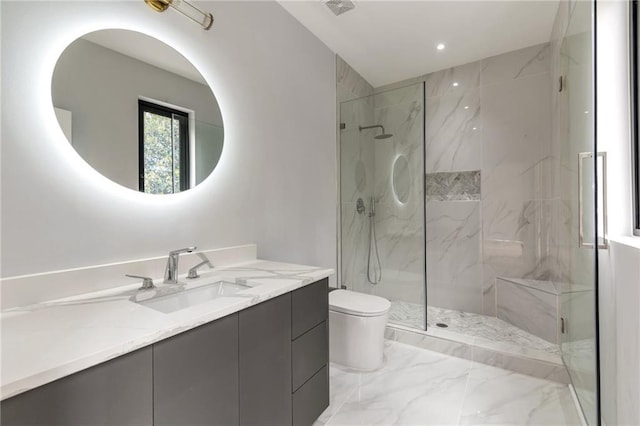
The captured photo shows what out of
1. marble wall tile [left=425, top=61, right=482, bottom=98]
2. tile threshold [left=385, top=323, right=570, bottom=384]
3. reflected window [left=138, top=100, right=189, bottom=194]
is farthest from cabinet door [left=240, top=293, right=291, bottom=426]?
marble wall tile [left=425, top=61, right=482, bottom=98]

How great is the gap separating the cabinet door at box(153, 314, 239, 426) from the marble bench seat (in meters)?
2.18

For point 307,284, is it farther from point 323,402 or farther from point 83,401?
point 83,401

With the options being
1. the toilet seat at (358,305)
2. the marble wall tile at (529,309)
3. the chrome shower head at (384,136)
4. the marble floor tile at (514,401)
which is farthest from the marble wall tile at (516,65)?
the marble floor tile at (514,401)

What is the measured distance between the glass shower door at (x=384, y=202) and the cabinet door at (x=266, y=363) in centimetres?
160

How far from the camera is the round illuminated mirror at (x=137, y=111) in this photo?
1.10m

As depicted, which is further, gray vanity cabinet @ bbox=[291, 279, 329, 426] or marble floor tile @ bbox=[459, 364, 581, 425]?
marble floor tile @ bbox=[459, 364, 581, 425]

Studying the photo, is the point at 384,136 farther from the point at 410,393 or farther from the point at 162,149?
the point at 410,393

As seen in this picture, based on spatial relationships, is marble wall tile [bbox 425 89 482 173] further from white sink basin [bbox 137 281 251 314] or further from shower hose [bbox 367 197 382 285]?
white sink basin [bbox 137 281 251 314]

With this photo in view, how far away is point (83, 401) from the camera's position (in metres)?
0.65

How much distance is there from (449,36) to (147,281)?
2834 millimetres

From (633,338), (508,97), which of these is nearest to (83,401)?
(633,338)

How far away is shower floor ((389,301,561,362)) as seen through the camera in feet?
6.98

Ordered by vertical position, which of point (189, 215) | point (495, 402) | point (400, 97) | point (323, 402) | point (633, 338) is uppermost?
point (400, 97)

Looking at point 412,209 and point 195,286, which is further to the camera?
point 412,209
